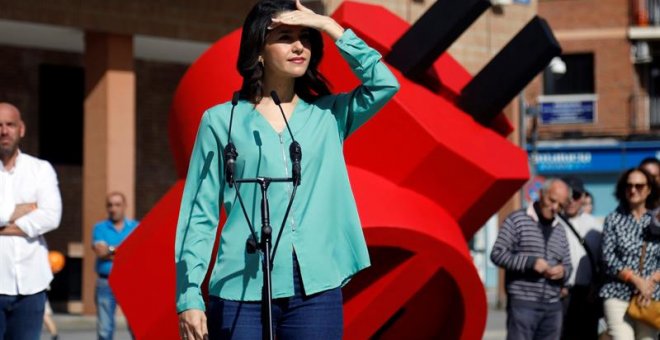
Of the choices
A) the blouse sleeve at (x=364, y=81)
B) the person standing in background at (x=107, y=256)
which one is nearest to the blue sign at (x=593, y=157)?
the person standing in background at (x=107, y=256)

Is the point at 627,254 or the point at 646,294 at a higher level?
the point at 627,254

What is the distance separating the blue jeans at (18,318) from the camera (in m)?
7.19

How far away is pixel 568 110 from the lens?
44.1 m

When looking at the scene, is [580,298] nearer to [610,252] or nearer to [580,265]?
[580,265]

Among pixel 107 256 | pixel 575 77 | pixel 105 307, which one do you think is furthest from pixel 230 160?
pixel 575 77

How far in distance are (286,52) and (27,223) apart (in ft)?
9.32

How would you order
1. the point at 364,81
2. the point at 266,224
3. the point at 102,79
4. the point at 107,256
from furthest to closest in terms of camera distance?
the point at 102,79
the point at 107,256
the point at 364,81
the point at 266,224

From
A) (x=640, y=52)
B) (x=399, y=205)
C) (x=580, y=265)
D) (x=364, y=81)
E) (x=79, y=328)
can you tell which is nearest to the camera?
(x=364, y=81)

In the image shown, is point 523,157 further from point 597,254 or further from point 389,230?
point 597,254

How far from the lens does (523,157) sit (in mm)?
8453

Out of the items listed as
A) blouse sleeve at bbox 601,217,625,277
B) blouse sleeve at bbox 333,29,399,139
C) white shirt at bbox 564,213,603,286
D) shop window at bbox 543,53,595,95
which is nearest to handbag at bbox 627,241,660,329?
blouse sleeve at bbox 601,217,625,277

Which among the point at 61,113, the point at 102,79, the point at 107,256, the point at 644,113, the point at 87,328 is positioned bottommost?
the point at 87,328

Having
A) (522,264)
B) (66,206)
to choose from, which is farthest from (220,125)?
(66,206)

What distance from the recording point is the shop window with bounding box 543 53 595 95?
45125 millimetres
